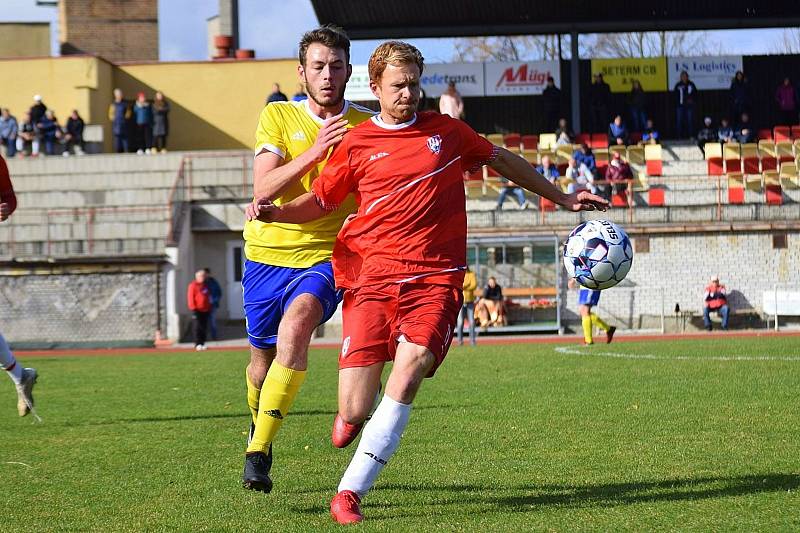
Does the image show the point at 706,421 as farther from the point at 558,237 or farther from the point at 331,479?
Answer: the point at 558,237

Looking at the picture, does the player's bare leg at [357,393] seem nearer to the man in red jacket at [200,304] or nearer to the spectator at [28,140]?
the man in red jacket at [200,304]

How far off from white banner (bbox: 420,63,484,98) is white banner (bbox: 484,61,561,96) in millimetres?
282

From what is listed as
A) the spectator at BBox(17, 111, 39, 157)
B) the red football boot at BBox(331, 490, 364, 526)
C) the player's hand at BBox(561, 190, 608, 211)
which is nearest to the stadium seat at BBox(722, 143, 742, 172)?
the spectator at BBox(17, 111, 39, 157)

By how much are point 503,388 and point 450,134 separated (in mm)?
6783

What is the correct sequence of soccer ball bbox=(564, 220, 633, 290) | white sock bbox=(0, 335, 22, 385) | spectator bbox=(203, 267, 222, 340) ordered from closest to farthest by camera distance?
soccer ball bbox=(564, 220, 633, 290), white sock bbox=(0, 335, 22, 385), spectator bbox=(203, 267, 222, 340)

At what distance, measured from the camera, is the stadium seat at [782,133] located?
33156mm

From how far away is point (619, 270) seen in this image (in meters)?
7.27

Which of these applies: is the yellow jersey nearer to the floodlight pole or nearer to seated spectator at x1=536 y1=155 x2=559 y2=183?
seated spectator at x1=536 y1=155 x2=559 y2=183

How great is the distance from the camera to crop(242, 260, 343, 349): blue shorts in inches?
249

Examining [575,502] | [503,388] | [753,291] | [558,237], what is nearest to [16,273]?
[558,237]

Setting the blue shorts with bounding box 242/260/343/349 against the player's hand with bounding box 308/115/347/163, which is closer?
the player's hand with bounding box 308/115/347/163

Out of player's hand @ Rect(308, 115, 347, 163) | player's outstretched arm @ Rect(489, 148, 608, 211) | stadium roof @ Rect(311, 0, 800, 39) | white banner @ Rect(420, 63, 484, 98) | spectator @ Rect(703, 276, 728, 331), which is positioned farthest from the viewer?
white banner @ Rect(420, 63, 484, 98)

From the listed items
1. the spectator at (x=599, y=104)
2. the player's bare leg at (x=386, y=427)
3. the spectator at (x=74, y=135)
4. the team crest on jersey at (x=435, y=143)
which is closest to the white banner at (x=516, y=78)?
the spectator at (x=599, y=104)

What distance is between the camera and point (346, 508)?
534cm
